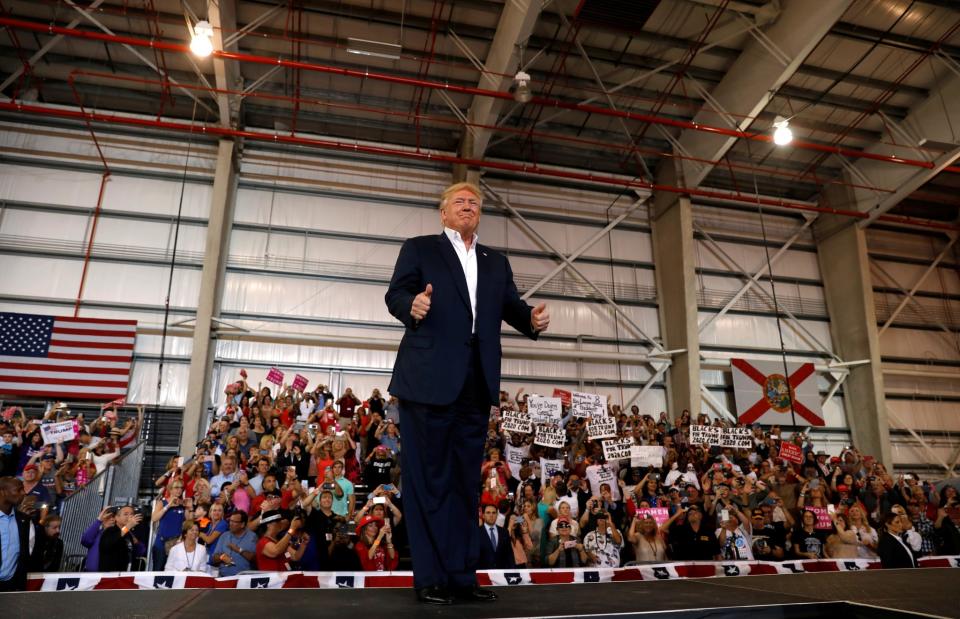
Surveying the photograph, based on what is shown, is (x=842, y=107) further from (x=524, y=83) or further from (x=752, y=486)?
(x=752, y=486)

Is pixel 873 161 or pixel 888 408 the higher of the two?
pixel 873 161

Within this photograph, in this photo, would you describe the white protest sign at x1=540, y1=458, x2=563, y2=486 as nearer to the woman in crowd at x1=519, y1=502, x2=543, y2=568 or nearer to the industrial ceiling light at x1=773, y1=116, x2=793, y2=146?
the woman in crowd at x1=519, y1=502, x2=543, y2=568

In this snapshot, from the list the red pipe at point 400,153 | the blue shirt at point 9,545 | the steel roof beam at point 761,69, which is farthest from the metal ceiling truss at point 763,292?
the blue shirt at point 9,545

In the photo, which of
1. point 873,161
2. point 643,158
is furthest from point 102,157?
point 873,161

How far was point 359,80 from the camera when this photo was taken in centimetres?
1351

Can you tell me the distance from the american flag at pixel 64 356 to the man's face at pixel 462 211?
11580mm

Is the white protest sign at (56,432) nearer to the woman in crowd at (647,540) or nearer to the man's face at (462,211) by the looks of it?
the woman in crowd at (647,540)

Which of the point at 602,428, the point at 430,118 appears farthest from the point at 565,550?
the point at 430,118

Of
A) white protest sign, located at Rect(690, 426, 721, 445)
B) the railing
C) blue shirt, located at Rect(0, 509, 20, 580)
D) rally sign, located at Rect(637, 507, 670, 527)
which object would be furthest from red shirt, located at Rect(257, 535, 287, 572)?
white protest sign, located at Rect(690, 426, 721, 445)

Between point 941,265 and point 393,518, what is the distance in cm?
1744

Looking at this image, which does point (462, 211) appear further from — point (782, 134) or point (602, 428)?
point (782, 134)

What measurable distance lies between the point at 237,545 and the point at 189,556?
1.50 feet

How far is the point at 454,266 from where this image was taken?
8.04 feet

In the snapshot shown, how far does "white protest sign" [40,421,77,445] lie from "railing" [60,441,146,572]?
27.0 inches
